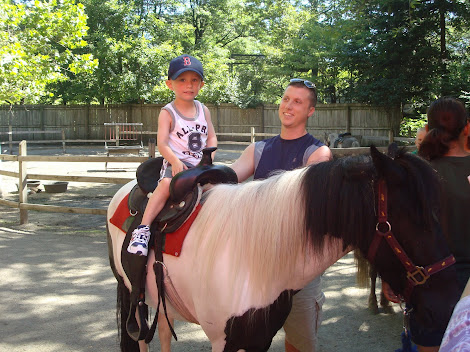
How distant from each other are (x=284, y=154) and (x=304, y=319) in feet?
3.01

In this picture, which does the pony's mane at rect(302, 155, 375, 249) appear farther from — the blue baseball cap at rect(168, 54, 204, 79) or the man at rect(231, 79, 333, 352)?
the blue baseball cap at rect(168, 54, 204, 79)

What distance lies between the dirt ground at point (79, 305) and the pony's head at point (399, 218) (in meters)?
1.94

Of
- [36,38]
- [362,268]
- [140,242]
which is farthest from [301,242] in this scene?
[36,38]

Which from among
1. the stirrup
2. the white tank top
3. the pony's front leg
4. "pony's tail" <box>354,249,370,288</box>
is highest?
the white tank top

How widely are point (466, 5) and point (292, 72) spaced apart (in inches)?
450

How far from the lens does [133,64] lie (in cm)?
2362

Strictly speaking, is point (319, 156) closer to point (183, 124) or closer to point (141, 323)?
point (183, 124)

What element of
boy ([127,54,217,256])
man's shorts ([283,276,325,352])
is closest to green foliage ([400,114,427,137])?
boy ([127,54,217,256])

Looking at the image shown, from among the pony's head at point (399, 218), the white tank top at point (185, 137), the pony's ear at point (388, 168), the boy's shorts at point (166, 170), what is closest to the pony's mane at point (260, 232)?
the pony's head at point (399, 218)

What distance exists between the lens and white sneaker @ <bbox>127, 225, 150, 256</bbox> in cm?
214

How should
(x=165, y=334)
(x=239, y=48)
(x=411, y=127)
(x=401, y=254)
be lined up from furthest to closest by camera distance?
1. (x=239, y=48)
2. (x=411, y=127)
3. (x=165, y=334)
4. (x=401, y=254)

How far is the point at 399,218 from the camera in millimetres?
1631

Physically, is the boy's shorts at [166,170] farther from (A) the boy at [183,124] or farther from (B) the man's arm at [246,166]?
(B) the man's arm at [246,166]

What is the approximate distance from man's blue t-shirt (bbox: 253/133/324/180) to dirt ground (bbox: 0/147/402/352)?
1677 millimetres
